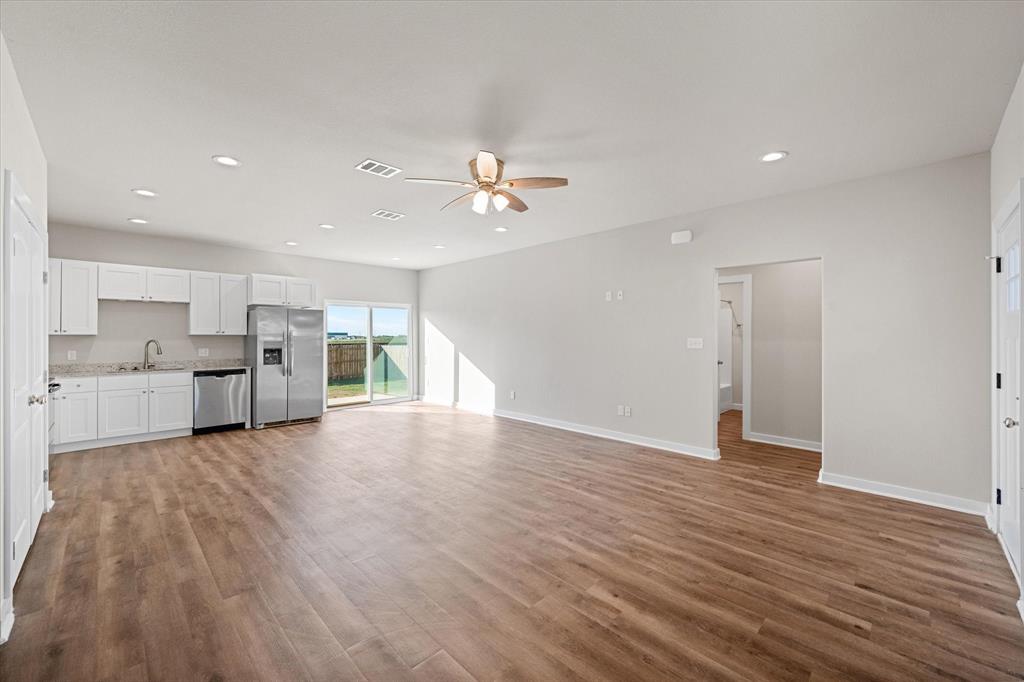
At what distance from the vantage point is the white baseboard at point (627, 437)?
4.95m

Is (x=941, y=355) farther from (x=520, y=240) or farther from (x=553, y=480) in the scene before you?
(x=520, y=240)

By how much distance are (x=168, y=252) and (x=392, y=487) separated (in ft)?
17.0

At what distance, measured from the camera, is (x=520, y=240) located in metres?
6.50

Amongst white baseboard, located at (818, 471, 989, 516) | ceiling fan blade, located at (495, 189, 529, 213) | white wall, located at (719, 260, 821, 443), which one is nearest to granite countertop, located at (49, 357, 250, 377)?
ceiling fan blade, located at (495, 189, 529, 213)

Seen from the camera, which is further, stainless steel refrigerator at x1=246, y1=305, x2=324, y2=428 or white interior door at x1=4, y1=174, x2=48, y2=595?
stainless steel refrigerator at x1=246, y1=305, x2=324, y2=428

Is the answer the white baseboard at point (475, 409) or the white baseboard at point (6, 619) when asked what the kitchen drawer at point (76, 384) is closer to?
the white baseboard at point (6, 619)

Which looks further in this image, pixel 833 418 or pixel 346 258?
pixel 346 258

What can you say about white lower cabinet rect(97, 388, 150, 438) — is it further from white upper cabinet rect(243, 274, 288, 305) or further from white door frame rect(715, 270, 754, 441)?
white door frame rect(715, 270, 754, 441)

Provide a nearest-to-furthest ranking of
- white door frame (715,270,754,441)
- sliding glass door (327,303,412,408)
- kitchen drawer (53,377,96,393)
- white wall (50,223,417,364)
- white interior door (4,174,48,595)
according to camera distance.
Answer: white interior door (4,174,48,595), kitchen drawer (53,377,96,393), white wall (50,223,417,364), white door frame (715,270,754,441), sliding glass door (327,303,412,408)

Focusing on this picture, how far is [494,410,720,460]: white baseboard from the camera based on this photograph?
16.2ft

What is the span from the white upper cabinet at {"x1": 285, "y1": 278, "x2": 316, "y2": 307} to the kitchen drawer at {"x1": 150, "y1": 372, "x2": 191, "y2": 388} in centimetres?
178

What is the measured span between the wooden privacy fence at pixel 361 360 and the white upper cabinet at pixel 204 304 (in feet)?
6.56

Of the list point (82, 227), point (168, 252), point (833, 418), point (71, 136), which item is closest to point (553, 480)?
point (833, 418)

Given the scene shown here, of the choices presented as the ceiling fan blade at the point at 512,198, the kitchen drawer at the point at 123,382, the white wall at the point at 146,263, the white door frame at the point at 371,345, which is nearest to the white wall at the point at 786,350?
the ceiling fan blade at the point at 512,198
